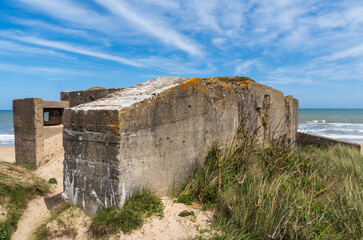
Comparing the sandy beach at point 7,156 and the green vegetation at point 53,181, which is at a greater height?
the green vegetation at point 53,181

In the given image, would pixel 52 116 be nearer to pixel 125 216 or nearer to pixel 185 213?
pixel 125 216

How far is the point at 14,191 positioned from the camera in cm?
378

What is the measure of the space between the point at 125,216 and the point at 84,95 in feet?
18.1

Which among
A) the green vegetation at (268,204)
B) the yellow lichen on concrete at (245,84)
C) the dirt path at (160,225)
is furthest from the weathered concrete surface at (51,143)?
the yellow lichen on concrete at (245,84)

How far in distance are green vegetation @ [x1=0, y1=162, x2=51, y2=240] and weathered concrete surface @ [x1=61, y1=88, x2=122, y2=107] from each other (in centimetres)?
298

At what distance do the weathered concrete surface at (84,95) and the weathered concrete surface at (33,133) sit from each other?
43 centimetres

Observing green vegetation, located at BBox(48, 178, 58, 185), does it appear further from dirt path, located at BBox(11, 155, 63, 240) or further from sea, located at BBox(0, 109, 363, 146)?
sea, located at BBox(0, 109, 363, 146)

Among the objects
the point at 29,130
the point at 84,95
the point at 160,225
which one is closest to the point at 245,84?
the point at 160,225

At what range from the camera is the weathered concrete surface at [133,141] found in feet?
9.03

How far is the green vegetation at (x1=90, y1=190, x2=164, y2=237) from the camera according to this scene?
8.36 feet

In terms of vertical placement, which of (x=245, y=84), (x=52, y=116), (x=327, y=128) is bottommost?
(x=327, y=128)

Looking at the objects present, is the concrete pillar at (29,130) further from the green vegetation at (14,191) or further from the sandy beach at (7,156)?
the sandy beach at (7,156)

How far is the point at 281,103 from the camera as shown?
873 cm

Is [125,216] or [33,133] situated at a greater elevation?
[33,133]
